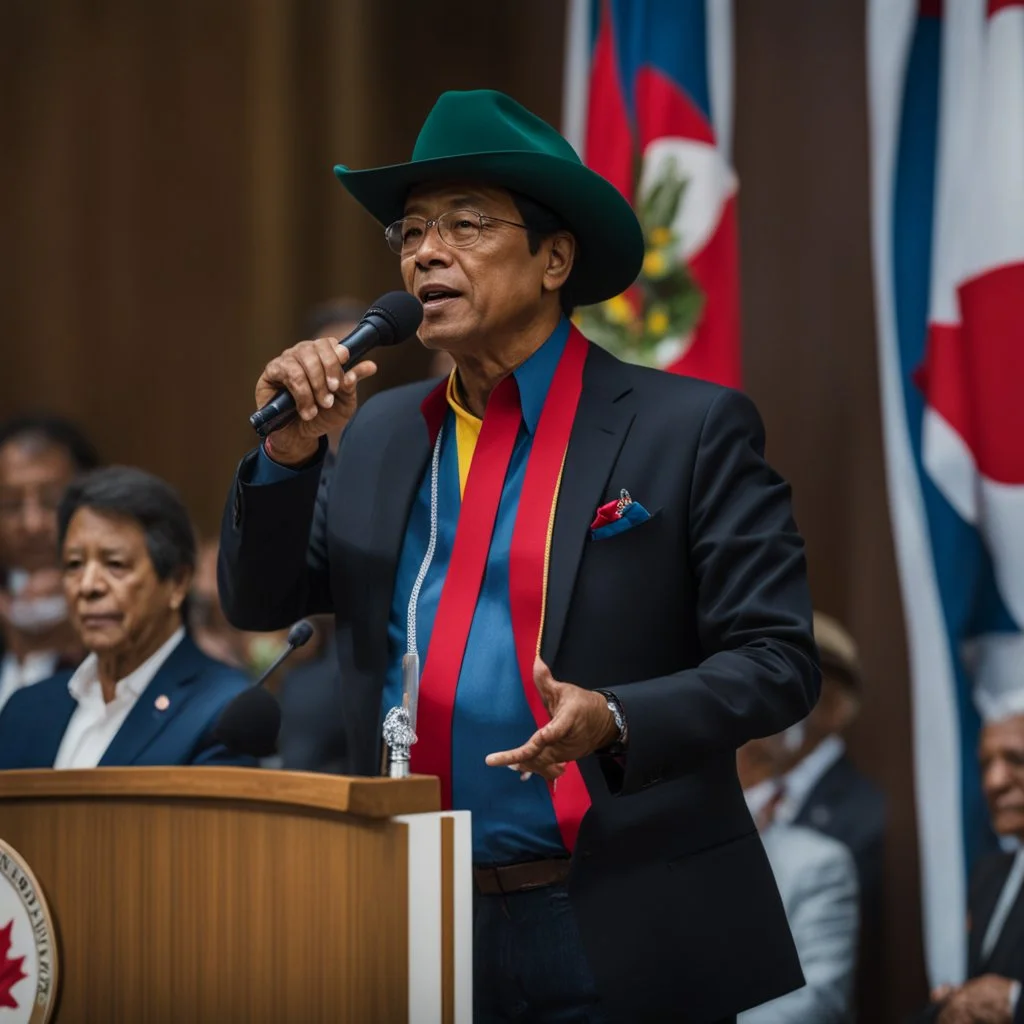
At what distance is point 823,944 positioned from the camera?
13.7 feet

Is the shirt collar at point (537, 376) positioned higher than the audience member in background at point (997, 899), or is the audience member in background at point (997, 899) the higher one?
the shirt collar at point (537, 376)

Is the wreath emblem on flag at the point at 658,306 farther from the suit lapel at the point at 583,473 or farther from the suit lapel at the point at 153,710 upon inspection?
the suit lapel at the point at 583,473

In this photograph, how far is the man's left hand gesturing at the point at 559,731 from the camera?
6.42 feet

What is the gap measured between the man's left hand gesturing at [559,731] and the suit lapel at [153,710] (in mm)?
1433

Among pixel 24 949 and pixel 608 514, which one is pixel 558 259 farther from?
pixel 24 949

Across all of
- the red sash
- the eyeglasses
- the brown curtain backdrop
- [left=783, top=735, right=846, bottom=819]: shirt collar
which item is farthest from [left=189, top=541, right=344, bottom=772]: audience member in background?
the eyeglasses

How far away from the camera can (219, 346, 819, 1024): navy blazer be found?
2234mm

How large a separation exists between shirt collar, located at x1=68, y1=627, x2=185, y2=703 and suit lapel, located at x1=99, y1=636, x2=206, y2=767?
0.02 meters

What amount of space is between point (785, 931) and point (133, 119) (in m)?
4.69

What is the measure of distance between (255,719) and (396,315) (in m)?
0.63

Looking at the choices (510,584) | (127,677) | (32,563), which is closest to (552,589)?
(510,584)

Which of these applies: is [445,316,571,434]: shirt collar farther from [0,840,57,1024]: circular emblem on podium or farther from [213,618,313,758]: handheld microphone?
[0,840,57,1024]: circular emblem on podium

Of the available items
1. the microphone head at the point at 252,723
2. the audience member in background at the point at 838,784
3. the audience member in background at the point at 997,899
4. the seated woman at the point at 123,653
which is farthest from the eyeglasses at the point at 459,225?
the audience member in background at the point at 838,784

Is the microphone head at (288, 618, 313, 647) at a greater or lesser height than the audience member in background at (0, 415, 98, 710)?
lesser
